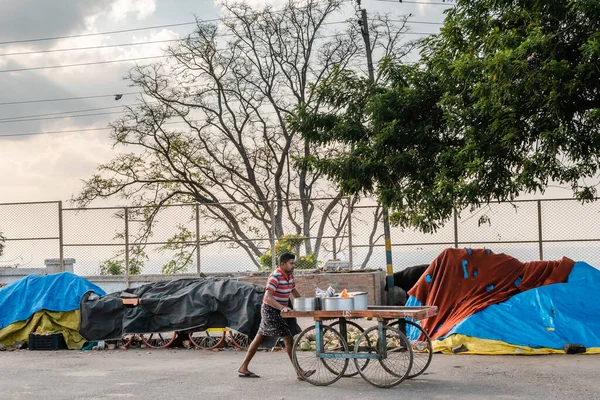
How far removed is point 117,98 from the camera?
110 feet

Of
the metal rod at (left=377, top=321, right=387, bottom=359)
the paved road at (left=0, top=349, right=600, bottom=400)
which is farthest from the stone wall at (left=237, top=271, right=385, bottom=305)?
the metal rod at (left=377, top=321, right=387, bottom=359)

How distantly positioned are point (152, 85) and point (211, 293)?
1988cm

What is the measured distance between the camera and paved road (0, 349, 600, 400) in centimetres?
1043

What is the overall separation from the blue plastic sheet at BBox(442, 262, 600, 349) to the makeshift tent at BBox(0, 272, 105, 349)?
23.9 ft

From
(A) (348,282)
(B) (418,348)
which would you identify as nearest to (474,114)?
(B) (418,348)

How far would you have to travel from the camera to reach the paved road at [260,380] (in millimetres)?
10430

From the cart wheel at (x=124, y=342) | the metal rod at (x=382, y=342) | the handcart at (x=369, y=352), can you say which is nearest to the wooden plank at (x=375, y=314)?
the handcart at (x=369, y=352)

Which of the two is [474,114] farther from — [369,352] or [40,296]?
[40,296]

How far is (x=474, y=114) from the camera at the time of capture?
15.6 m

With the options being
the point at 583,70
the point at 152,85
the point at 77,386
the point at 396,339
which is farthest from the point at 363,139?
the point at 152,85

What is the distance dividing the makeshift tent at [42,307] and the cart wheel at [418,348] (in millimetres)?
6467

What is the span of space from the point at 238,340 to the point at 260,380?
155 inches

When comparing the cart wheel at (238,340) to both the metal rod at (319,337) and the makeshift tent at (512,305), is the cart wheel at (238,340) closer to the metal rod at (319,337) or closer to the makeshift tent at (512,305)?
the makeshift tent at (512,305)

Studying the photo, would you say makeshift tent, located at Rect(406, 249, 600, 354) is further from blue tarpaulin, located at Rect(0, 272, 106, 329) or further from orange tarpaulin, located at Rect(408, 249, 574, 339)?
blue tarpaulin, located at Rect(0, 272, 106, 329)
